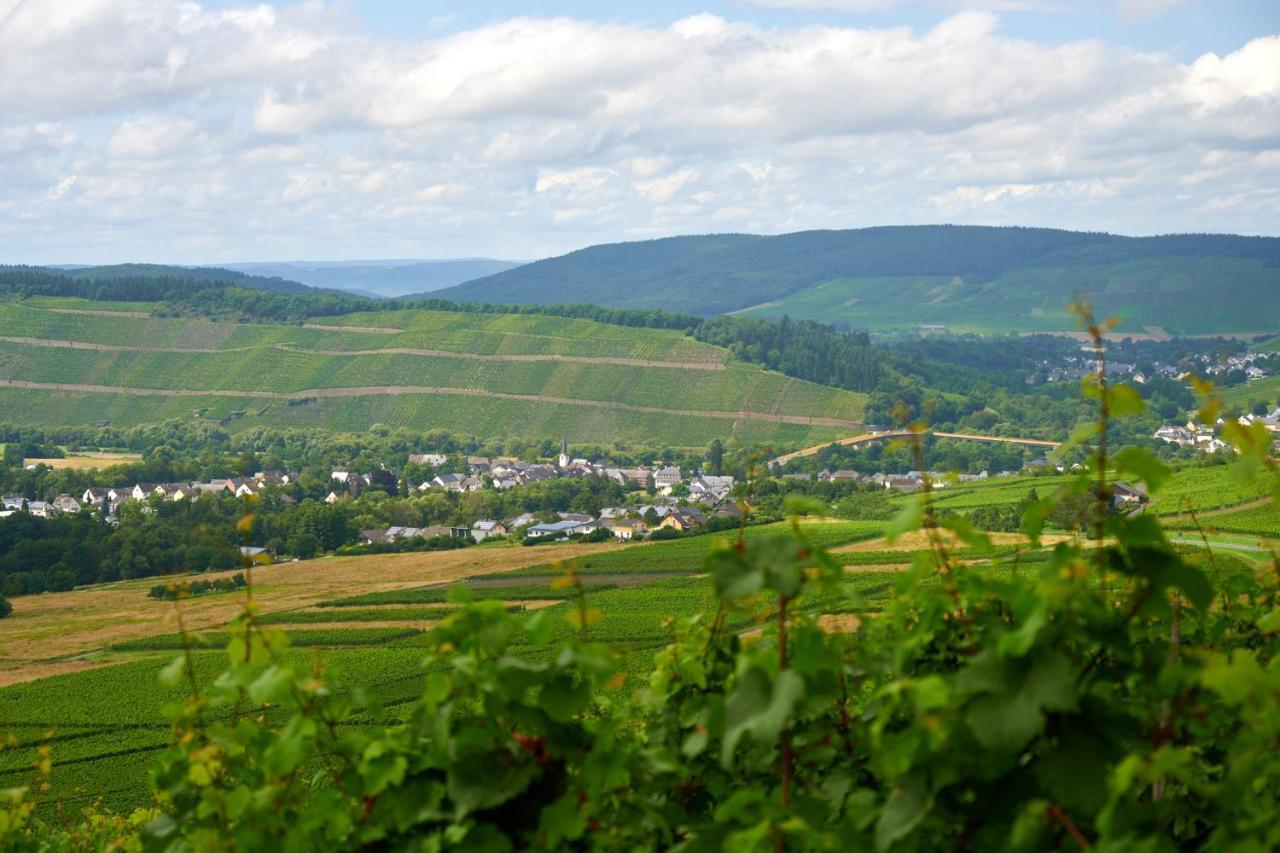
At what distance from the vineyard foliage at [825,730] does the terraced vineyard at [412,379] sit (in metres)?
120

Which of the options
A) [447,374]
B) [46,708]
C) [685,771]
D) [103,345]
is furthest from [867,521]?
[103,345]

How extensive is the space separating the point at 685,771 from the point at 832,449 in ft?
365

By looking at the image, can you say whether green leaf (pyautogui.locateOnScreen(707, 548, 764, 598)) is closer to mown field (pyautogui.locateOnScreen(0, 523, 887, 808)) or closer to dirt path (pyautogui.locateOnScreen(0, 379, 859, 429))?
mown field (pyautogui.locateOnScreen(0, 523, 887, 808))

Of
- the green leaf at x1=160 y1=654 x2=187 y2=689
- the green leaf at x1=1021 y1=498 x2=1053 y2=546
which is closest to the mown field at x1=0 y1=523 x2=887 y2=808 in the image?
the green leaf at x1=160 y1=654 x2=187 y2=689

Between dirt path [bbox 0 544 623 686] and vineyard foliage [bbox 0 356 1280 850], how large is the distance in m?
40.4

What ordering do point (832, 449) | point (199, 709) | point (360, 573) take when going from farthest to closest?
point (832, 449) → point (360, 573) → point (199, 709)

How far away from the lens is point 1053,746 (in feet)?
7.70

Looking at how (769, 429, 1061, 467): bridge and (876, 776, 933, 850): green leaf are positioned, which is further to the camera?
(769, 429, 1061, 467): bridge

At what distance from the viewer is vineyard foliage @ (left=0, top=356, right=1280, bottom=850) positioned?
230 cm

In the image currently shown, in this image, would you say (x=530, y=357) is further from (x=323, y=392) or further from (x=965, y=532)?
(x=965, y=532)

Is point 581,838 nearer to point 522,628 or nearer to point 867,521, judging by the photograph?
point 522,628

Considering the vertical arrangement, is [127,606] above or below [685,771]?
below

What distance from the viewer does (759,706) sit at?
246 cm

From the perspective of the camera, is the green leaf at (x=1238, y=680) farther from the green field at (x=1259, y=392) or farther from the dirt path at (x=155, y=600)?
the green field at (x=1259, y=392)
